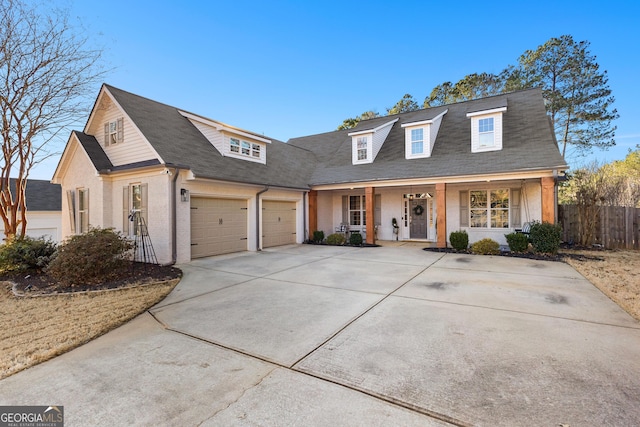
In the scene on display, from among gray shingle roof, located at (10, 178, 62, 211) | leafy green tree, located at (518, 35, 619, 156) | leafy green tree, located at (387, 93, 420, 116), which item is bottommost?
gray shingle roof, located at (10, 178, 62, 211)

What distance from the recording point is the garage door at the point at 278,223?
12.1m

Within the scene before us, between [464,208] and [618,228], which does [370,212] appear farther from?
[618,228]

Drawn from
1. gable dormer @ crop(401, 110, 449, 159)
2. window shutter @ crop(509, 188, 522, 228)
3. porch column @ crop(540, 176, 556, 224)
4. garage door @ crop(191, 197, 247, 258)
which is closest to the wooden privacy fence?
window shutter @ crop(509, 188, 522, 228)

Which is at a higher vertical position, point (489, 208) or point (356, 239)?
point (489, 208)

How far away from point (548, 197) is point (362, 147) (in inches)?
311

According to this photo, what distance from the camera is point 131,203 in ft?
31.2

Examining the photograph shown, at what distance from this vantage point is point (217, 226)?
10.1 metres

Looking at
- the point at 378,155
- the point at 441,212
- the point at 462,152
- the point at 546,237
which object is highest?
the point at 378,155

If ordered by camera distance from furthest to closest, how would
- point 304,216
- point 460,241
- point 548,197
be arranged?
point 304,216, point 460,241, point 548,197

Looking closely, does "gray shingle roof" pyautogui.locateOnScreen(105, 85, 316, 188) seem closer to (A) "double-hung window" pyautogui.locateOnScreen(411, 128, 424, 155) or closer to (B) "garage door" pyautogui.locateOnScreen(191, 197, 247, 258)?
(B) "garage door" pyautogui.locateOnScreen(191, 197, 247, 258)

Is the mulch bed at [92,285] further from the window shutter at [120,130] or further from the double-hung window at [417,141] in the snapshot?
the double-hung window at [417,141]

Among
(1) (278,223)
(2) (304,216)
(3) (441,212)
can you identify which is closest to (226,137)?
(1) (278,223)

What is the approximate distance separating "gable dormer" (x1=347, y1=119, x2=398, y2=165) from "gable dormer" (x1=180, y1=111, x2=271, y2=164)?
5081mm

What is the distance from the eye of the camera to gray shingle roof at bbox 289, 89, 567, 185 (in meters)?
10.4
